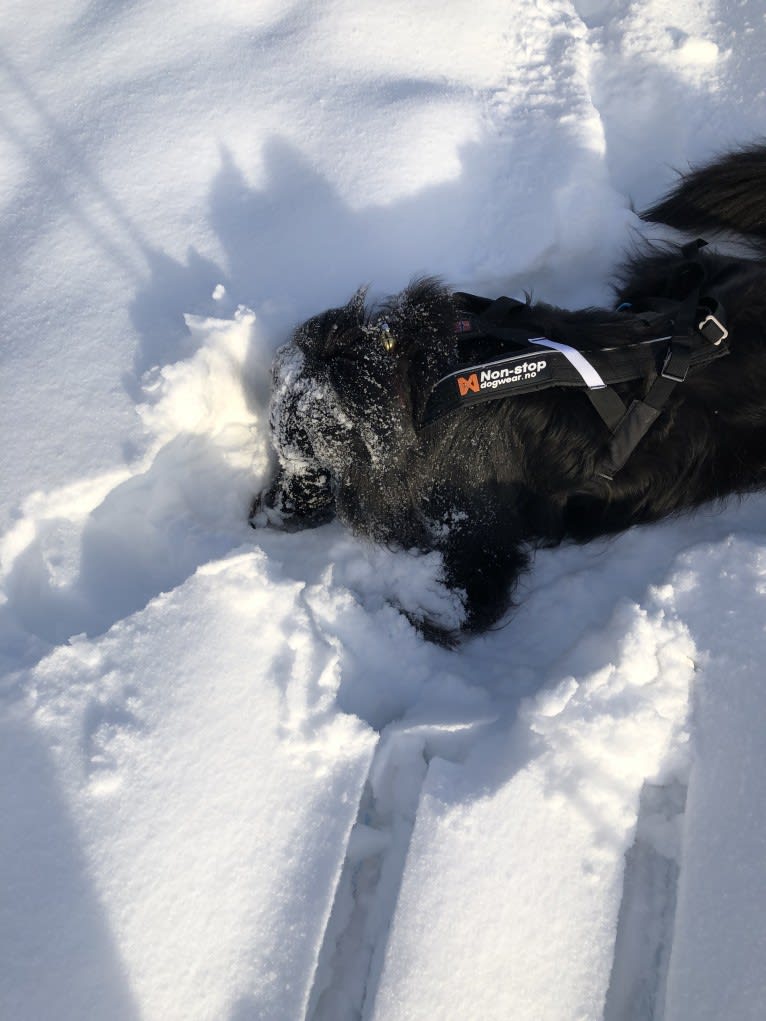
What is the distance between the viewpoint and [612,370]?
2.00 metres

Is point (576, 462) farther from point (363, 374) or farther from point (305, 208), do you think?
point (305, 208)

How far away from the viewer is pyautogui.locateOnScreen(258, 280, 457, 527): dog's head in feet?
6.92

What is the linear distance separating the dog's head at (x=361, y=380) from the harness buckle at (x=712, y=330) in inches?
28.5

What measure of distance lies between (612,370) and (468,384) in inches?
16.8

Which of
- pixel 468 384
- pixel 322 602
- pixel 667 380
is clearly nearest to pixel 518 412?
pixel 468 384

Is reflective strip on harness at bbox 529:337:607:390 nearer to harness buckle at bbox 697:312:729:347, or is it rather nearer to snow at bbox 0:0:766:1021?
harness buckle at bbox 697:312:729:347

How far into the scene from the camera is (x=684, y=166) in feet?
10.0

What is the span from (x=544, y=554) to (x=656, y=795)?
90 centimetres

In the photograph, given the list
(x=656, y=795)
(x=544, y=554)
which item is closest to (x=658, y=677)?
(x=656, y=795)

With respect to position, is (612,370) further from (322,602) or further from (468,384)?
(322,602)

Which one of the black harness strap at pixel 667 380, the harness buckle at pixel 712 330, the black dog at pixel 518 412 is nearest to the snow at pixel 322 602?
the black dog at pixel 518 412

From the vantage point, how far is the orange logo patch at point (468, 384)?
2012mm

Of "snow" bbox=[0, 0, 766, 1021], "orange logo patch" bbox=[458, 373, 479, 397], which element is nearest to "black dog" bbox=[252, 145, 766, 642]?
"orange logo patch" bbox=[458, 373, 479, 397]

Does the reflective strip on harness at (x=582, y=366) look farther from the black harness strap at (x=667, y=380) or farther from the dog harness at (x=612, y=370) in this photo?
the black harness strap at (x=667, y=380)
